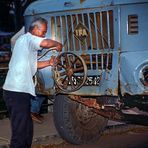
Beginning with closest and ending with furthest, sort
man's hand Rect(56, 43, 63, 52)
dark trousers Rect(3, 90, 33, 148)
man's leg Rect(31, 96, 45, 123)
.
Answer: dark trousers Rect(3, 90, 33, 148) < man's hand Rect(56, 43, 63, 52) < man's leg Rect(31, 96, 45, 123)

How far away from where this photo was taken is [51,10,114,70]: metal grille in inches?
266

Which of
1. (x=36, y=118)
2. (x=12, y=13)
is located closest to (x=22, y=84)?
(x=36, y=118)

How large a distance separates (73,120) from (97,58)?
4.33 ft

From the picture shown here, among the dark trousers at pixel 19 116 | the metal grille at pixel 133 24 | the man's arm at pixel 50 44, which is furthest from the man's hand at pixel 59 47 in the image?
the metal grille at pixel 133 24

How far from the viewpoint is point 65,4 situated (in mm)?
7141

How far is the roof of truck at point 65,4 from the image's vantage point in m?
6.64

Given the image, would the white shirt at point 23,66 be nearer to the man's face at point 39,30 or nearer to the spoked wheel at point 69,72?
the man's face at point 39,30

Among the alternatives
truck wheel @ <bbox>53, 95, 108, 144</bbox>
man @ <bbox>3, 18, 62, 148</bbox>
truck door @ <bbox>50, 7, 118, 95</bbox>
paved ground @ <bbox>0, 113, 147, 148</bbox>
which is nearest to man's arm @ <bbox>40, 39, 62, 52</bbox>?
man @ <bbox>3, 18, 62, 148</bbox>

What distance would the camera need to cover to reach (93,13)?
22.6 feet

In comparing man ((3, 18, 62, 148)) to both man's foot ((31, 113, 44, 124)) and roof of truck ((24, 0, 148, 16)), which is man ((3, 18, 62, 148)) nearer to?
roof of truck ((24, 0, 148, 16))

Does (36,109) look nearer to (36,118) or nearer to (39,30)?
(36,118)

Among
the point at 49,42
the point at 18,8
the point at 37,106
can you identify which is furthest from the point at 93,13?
the point at 18,8

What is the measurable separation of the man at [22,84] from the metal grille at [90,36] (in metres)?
0.58

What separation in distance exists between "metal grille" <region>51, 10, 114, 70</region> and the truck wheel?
0.87m
